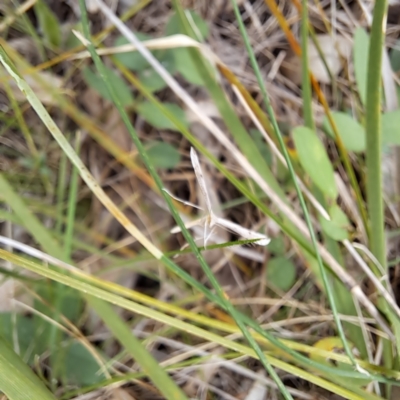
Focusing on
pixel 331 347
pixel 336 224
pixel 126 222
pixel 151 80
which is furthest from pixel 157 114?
pixel 331 347

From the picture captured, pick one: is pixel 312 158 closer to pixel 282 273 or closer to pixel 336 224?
pixel 336 224

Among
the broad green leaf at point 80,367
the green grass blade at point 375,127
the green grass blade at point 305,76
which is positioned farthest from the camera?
the broad green leaf at point 80,367

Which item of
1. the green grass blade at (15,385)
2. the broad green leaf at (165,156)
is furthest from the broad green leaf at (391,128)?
the green grass blade at (15,385)

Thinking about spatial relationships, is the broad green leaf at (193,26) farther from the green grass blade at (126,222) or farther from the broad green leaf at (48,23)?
the green grass blade at (126,222)

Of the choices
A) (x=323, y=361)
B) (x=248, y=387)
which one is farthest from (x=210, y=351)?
(x=323, y=361)

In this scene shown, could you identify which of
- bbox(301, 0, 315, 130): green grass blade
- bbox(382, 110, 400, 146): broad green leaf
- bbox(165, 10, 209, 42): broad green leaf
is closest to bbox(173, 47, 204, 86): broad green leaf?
bbox(165, 10, 209, 42): broad green leaf
